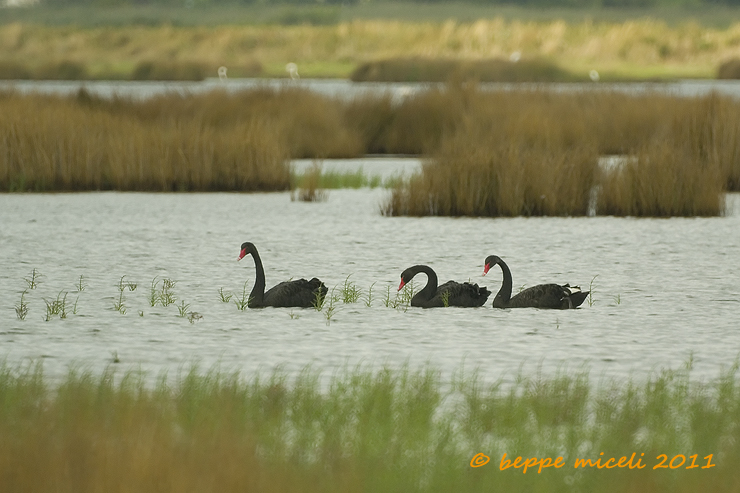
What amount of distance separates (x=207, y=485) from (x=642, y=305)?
5.77 metres

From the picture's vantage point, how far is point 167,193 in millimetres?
18031

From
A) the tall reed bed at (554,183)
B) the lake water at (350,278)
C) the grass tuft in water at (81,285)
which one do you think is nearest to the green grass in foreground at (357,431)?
the lake water at (350,278)

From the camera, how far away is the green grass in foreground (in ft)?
15.2

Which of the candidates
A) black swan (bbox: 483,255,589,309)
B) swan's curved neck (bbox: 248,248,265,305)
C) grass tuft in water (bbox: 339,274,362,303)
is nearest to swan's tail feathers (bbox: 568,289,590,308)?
black swan (bbox: 483,255,589,309)

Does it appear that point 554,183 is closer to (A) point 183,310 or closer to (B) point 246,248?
(B) point 246,248

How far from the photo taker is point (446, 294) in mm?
9250

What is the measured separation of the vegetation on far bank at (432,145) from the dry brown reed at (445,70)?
→ 84.6 ft

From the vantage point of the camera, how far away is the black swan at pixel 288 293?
30.2 feet

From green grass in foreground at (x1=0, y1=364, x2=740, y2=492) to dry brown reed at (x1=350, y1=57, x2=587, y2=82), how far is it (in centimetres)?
4505

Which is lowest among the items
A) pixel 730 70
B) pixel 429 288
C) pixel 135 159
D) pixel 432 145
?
pixel 429 288

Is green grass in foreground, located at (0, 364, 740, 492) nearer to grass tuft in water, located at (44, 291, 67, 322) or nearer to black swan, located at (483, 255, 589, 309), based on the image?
grass tuft in water, located at (44, 291, 67, 322)

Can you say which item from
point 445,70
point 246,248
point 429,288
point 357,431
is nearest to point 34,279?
point 246,248

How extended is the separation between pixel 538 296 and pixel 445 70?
1817 inches

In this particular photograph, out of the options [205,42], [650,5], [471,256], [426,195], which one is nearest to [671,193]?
[426,195]
